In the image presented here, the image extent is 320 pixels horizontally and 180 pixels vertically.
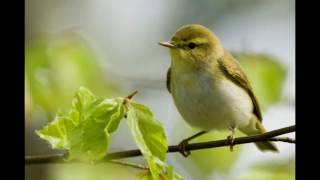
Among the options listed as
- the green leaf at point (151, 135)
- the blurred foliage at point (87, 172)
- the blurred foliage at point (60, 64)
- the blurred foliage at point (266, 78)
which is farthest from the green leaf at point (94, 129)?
the blurred foliage at point (266, 78)

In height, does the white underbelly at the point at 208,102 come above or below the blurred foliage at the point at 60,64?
below

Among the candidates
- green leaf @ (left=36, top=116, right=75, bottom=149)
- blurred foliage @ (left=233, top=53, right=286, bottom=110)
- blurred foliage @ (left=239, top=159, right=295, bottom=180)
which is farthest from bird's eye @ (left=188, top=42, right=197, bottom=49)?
green leaf @ (left=36, top=116, right=75, bottom=149)

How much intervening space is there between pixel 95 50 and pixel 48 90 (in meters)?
0.23

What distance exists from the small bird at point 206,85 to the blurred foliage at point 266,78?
0.20ft

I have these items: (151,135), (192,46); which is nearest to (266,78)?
(192,46)

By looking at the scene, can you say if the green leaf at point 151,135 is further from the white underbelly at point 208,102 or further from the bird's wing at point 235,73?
the bird's wing at point 235,73

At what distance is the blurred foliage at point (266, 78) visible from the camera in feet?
7.36

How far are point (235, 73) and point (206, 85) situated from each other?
0.58 ft

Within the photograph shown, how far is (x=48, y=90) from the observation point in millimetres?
1936

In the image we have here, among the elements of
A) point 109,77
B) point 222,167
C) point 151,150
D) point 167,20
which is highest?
point 167,20

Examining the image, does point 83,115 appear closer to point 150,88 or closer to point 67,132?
point 67,132

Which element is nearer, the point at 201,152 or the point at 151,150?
the point at 151,150

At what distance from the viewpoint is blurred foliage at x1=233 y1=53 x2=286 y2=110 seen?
7.36ft
